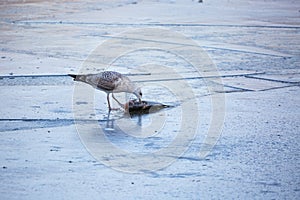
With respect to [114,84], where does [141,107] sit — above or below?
below

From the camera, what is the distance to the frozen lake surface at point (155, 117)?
18.5ft

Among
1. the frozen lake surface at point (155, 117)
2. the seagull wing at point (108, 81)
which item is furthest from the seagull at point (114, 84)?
the frozen lake surface at point (155, 117)

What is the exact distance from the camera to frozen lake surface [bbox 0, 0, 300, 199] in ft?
18.5

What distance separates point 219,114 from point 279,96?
1.28 m

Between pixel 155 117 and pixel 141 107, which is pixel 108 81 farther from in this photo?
pixel 155 117

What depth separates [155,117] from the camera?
779 centimetres

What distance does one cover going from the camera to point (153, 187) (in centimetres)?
550

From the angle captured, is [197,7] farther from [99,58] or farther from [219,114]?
[219,114]

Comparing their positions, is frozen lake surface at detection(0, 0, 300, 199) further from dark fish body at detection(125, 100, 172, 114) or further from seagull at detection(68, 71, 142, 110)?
seagull at detection(68, 71, 142, 110)

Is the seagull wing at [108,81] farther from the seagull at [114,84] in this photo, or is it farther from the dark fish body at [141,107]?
the dark fish body at [141,107]

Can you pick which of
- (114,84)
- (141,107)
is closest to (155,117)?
(141,107)

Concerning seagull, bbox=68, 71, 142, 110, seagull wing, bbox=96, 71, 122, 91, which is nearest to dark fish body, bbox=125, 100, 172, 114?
seagull, bbox=68, 71, 142, 110

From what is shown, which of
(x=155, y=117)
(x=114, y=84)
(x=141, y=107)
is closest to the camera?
(x=155, y=117)

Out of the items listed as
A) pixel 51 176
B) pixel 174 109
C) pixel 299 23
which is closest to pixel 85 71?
pixel 174 109
